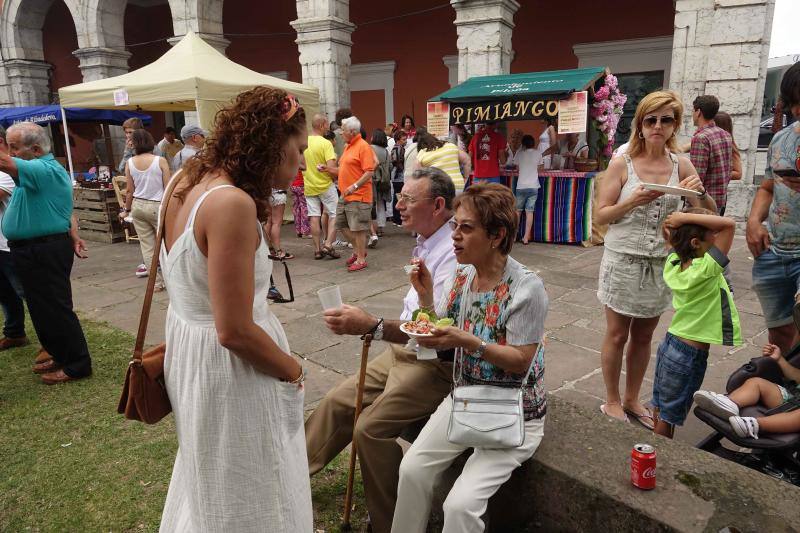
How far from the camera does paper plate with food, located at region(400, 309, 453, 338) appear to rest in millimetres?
1874

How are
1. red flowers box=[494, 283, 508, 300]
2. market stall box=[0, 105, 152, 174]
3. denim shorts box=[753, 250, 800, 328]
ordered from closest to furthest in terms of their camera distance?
red flowers box=[494, 283, 508, 300], denim shorts box=[753, 250, 800, 328], market stall box=[0, 105, 152, 174]

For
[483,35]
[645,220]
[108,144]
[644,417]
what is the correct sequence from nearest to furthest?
[645,220] < [644,417] < [483,35] < [108,144]

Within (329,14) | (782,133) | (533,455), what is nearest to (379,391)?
(533,455)

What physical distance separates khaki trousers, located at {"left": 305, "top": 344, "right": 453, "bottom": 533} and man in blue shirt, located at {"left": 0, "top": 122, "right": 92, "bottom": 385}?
2447mm

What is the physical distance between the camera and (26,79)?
577 inches

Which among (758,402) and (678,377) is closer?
(758,402)

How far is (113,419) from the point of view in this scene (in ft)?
11.3

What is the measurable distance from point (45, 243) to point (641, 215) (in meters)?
3.73

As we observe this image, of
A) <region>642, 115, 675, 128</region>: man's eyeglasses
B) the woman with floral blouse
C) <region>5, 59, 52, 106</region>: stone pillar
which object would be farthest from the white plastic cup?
<region>5, 59, 52, 106</region>: stone pillar

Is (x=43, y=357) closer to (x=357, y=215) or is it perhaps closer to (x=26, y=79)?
(x=357, y=215)

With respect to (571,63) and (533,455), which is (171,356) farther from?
(571,63)

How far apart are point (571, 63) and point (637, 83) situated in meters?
1.33

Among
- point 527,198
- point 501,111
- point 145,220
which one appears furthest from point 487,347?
point 527,198

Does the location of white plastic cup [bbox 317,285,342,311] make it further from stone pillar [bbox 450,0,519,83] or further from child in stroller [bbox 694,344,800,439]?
stone pillar [bbox 450,0,519,83]
